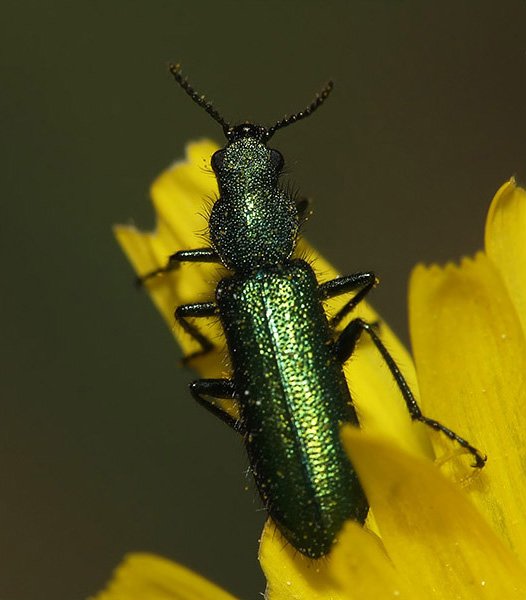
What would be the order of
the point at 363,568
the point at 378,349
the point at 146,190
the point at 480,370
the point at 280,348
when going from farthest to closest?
the point at 146,190
the point at 378,349
the point at 280,348
the point at 480,370
the point at 363,568

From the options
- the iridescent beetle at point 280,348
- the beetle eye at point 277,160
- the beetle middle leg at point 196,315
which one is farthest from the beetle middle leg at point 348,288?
the beetle eye at point 277,160

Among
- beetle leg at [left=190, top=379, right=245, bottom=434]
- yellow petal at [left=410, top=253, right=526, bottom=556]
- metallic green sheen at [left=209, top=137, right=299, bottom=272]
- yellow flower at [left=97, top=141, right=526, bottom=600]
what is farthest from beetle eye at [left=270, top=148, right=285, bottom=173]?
yellow petal at [left=410, top=253, right=526, bottom=556]

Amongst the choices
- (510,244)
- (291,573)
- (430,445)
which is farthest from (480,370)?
(291,573)

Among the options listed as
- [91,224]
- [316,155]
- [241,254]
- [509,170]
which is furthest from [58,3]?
[241,254]

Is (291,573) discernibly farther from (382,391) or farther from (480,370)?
(382,391)

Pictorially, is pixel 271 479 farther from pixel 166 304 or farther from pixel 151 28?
pixel 151 28

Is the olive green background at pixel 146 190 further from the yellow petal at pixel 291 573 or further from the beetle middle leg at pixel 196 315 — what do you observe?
the yellow petal at pixel 291 573

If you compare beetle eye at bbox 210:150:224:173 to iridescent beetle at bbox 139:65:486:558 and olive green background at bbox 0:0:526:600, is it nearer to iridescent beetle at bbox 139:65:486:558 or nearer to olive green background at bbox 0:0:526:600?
iridescent beetle at bbox 139:65:486:558
